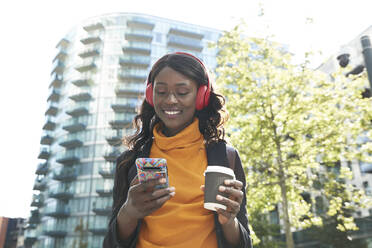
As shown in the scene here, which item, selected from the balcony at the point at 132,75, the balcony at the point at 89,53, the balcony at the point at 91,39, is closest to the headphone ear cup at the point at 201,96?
the balcony at the point at 132,75

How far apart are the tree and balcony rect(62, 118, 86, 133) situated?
42.6 metres

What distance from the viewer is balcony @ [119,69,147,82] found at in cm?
5075

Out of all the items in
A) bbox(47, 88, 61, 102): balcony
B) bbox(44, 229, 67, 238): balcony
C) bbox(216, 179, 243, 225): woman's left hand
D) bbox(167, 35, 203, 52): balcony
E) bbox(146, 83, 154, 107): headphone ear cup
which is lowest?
bbox(44, 229, 67, 238): balcony

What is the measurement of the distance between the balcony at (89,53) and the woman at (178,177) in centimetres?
5451

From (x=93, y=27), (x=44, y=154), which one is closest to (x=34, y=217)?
(x=44, y=154)

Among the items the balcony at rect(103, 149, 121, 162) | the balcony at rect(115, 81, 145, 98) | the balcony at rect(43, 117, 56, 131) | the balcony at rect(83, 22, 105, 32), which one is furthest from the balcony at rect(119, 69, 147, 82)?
the balcony at rect(43, 117, 56, 131)

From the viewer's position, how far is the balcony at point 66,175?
48344 millimetres

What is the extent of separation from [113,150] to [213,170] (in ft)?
157

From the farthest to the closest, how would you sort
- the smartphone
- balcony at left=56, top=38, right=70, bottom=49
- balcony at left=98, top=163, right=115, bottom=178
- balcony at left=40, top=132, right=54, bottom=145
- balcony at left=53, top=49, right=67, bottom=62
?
balcony at left=56, top=38, right=70, bottom=49 < balcony at left=53, top=49, right=67, bottom=62 < balcony at left=40, top=132, right=54, bottom=145 < balcony at left=98, top=163, right=115, bottom=178 < the smartphone

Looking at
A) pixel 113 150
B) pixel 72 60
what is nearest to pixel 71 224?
pixel 113 150

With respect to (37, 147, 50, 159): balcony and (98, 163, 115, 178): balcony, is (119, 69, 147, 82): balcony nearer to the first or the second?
(98, 163, 115, 178): balcony

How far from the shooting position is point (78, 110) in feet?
167

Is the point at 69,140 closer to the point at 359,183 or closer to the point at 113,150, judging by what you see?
the point at 113,150

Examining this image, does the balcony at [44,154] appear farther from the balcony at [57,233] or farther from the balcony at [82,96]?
the balcony at [57,233]
